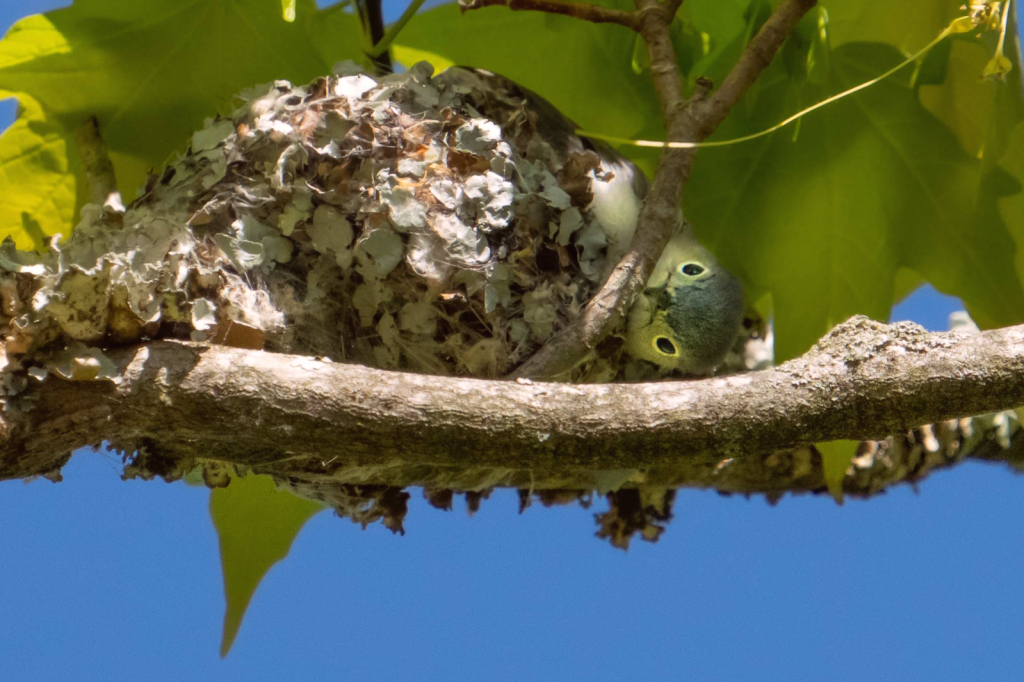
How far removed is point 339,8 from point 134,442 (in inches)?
29.2

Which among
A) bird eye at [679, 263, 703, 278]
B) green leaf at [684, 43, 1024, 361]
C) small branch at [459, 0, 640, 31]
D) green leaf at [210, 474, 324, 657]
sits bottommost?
green leaf at [210, 474, 324, 657]

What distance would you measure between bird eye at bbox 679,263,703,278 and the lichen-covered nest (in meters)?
0.10

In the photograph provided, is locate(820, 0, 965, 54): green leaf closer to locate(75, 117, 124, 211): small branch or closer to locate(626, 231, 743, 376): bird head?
locate(626, 231, 743, 376): bird head

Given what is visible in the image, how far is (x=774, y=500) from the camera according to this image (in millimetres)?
1418

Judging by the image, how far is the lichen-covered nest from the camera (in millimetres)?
1000

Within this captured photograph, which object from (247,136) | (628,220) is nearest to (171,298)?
(247,136)

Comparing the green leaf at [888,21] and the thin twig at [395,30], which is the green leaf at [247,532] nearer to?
the thin twig at [395,30]

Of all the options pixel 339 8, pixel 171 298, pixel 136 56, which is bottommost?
pixel 171 298

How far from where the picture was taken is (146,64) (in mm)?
1185

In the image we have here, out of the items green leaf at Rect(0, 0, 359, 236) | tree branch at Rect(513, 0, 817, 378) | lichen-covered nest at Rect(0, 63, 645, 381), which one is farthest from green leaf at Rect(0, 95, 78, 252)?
tree branch at Rect(513, 0, 817, 378)

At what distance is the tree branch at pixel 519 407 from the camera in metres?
0.76

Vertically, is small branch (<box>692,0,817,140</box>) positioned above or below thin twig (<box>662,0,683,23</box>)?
below

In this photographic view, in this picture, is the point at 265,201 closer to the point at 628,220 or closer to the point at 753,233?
the point at 628,220

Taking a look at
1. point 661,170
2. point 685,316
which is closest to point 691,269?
point 685,316
